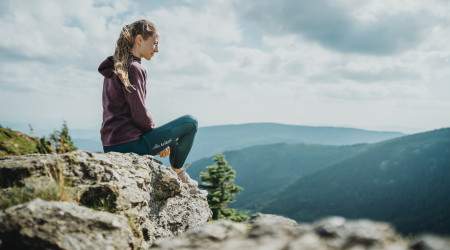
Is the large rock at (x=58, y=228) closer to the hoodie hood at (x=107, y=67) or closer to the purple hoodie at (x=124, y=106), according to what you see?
the purple hoodie at (x=124, y=106)

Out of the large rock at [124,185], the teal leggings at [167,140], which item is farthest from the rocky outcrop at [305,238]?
the teal leggings at [167,140]

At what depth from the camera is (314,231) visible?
11.3 ft

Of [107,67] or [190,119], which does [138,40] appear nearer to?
[107,67]

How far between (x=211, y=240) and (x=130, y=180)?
2.70 metres

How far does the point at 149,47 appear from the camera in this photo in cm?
642

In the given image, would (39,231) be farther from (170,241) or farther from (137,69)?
(137,69)

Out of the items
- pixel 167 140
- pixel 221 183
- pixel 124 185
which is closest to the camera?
pixel 124 185

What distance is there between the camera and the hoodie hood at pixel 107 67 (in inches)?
243

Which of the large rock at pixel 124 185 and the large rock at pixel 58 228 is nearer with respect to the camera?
the large rock at pixel 58 228

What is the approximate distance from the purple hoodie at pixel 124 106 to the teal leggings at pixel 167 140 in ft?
0.50

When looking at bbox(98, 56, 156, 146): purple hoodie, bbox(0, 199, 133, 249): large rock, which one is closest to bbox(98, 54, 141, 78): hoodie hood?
bbox(98, 56, 156, 146): purple hoodie

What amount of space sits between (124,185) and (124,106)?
1723mm

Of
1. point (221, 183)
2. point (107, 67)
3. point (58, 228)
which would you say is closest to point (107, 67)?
point (107, 67)

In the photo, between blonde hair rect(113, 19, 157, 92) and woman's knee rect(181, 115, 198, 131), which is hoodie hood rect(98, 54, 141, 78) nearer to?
blonde hair rect(113, 19, 157, 92)
